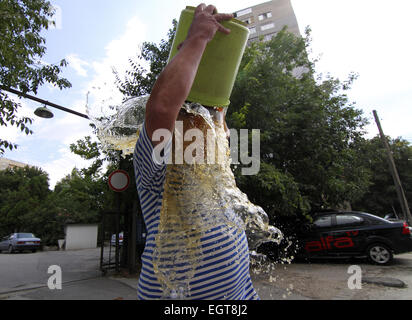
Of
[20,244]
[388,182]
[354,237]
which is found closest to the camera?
[354,237]

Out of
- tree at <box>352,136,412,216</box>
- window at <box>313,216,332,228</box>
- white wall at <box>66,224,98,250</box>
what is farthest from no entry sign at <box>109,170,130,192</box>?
tree at <box>352,136,412,216</box>

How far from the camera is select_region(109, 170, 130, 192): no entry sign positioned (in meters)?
6.37

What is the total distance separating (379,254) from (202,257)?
8610mm

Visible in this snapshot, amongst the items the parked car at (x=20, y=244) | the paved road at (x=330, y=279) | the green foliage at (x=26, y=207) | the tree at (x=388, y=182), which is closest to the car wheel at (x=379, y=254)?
the paved road at (x=330, y=279)

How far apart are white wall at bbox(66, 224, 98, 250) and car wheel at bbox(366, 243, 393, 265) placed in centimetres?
2097

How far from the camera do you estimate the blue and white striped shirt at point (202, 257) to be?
A: 1008 mm

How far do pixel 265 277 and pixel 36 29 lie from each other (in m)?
7.92

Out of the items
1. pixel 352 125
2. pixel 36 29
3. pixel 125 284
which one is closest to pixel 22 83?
pixel 36 29

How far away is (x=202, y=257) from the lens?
103 centimetres

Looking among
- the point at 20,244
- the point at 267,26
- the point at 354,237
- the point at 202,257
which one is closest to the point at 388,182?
the point at 354,237

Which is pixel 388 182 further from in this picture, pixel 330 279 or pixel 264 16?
pixel 264 16

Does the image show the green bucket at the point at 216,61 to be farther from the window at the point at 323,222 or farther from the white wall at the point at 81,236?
the white wall at the point at 81,236

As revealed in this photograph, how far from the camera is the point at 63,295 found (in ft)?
16.1

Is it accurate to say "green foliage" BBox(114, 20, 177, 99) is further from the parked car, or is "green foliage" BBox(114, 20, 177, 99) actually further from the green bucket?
the parked car
